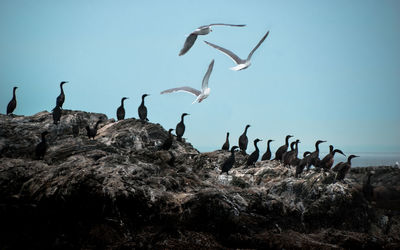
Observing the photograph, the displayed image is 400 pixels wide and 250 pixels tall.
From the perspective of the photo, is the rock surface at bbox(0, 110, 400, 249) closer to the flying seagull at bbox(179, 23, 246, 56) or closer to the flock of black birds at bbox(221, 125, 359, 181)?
the flock of black birds at bbox(221, 125, 359, 181)

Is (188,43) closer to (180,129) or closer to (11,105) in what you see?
(180,129)

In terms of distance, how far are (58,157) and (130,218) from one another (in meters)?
5.33

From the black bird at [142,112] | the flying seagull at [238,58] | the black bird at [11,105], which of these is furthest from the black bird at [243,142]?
the black bird at [11,105]

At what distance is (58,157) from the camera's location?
52.2 feet

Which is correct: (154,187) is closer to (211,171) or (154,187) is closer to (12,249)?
(12,249)

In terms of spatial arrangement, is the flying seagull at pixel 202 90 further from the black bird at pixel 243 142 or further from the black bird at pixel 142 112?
the black bird at pixel 142 112

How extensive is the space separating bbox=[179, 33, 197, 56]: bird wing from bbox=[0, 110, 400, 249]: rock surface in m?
4.76

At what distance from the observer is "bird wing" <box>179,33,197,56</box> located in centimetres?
1722

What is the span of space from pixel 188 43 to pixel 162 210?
7.71 metres

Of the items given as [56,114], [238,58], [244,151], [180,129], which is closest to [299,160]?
[244,151]

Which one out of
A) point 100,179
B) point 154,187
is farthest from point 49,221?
point 154,187

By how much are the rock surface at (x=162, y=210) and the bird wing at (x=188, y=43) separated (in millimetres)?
4765

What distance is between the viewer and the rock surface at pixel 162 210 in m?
11.7

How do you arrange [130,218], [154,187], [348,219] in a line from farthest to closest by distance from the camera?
[348,219], [154,187], [130,218]
